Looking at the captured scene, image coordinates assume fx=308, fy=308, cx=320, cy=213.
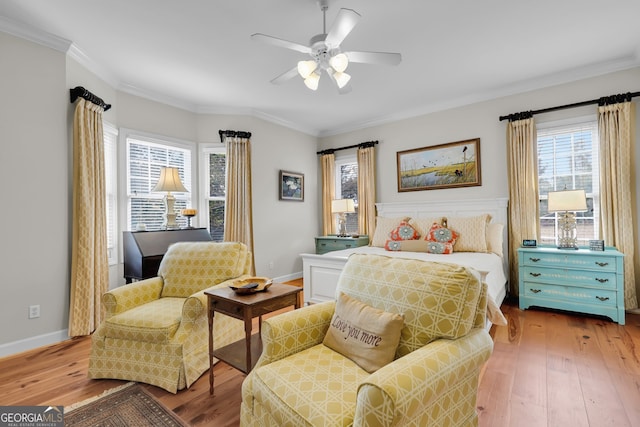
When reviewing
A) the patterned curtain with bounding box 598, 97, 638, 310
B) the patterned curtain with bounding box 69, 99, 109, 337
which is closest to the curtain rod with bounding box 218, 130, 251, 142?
the patterned curtain with bounding box 69, 99, 109, 337

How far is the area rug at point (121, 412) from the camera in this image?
1687 millimetres

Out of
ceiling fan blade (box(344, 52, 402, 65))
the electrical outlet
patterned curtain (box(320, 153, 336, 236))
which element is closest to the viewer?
ceiling fan blade (box(344, 52, 402, 65))

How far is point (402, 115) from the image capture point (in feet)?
16.0

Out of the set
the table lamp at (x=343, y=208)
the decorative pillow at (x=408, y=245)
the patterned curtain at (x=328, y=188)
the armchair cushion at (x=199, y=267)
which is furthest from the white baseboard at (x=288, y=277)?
the armchair cushion at (x=199, y=267)

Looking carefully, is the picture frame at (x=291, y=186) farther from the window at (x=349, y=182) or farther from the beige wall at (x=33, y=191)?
the beige wall at (x=33, y=191)

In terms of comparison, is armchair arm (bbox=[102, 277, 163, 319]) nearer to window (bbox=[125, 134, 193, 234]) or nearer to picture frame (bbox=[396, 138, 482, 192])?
window (bbox=[125, 134, 193, 234])

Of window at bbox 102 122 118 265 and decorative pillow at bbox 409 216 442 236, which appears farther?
decorative pillow at bbox 409 216 442 236

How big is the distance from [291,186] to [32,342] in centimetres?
371

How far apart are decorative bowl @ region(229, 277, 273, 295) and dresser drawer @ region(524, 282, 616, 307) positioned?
122 inches

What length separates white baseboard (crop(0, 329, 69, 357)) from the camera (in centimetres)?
252

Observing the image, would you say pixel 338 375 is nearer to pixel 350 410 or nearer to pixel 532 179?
pixel 350 410

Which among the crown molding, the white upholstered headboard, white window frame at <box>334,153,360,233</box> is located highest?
the crown molding

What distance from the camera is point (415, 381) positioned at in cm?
104

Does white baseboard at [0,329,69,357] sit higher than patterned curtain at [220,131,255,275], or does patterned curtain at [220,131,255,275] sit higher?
patterned curtain at [220,131,255,275]
